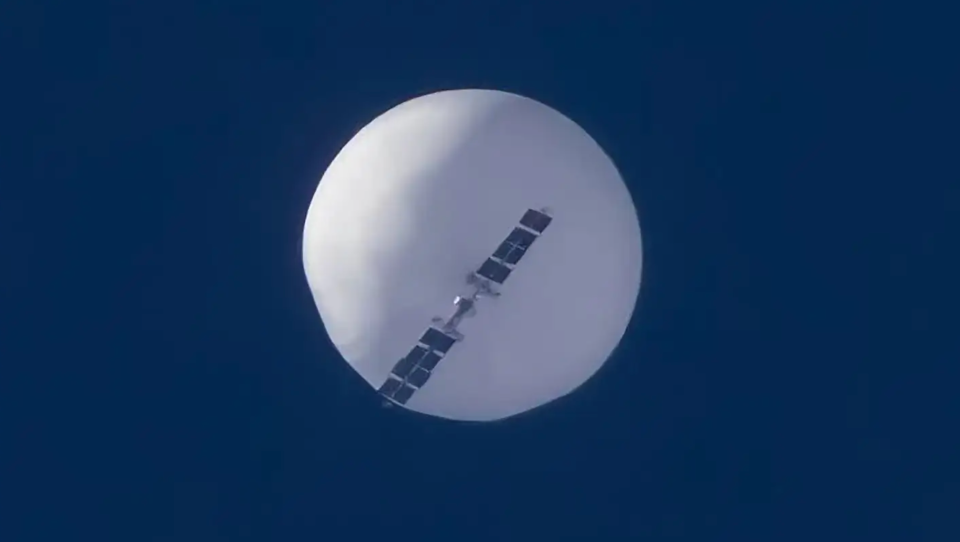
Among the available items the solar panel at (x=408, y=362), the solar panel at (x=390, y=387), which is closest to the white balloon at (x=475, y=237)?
the solar panel at (x=408, y=362)

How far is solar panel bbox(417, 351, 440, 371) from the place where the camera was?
17547 mm

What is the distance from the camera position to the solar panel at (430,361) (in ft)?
57.6

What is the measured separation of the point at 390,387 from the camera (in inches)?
720

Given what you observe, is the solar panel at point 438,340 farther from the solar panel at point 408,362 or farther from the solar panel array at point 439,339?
the solar panel at point 408,362

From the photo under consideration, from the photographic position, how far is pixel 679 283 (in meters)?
21.5

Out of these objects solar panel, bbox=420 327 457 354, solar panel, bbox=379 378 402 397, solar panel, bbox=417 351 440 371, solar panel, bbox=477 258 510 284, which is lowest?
solar panel, bbox=379 378 402 397

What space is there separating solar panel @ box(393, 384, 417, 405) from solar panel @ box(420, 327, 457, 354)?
39.6 inches

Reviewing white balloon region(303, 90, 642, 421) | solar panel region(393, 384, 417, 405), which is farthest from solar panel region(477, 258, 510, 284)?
solar panel region(393, 384, 417, 405)

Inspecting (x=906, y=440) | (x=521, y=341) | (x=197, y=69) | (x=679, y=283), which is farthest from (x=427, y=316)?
(x=906, y=440)

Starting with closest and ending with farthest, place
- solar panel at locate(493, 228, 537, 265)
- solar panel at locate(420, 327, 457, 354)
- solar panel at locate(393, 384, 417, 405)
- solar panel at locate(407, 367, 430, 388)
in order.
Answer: solar panel at locate(493, 228, 537, 265) → solar panel at locate(420, 327, 457, 354) → solar panel at locate(407, 367, 430, 388) → solar panel at locate(393, 384, 417, 405)

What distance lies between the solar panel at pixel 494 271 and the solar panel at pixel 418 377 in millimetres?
1858

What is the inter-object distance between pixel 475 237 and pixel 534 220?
0.90m

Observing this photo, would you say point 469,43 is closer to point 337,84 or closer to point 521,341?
point 337,84

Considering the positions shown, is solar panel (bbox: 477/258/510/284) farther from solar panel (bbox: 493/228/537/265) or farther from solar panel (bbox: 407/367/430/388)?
solar panel (bbox: 407/367/430/388)
